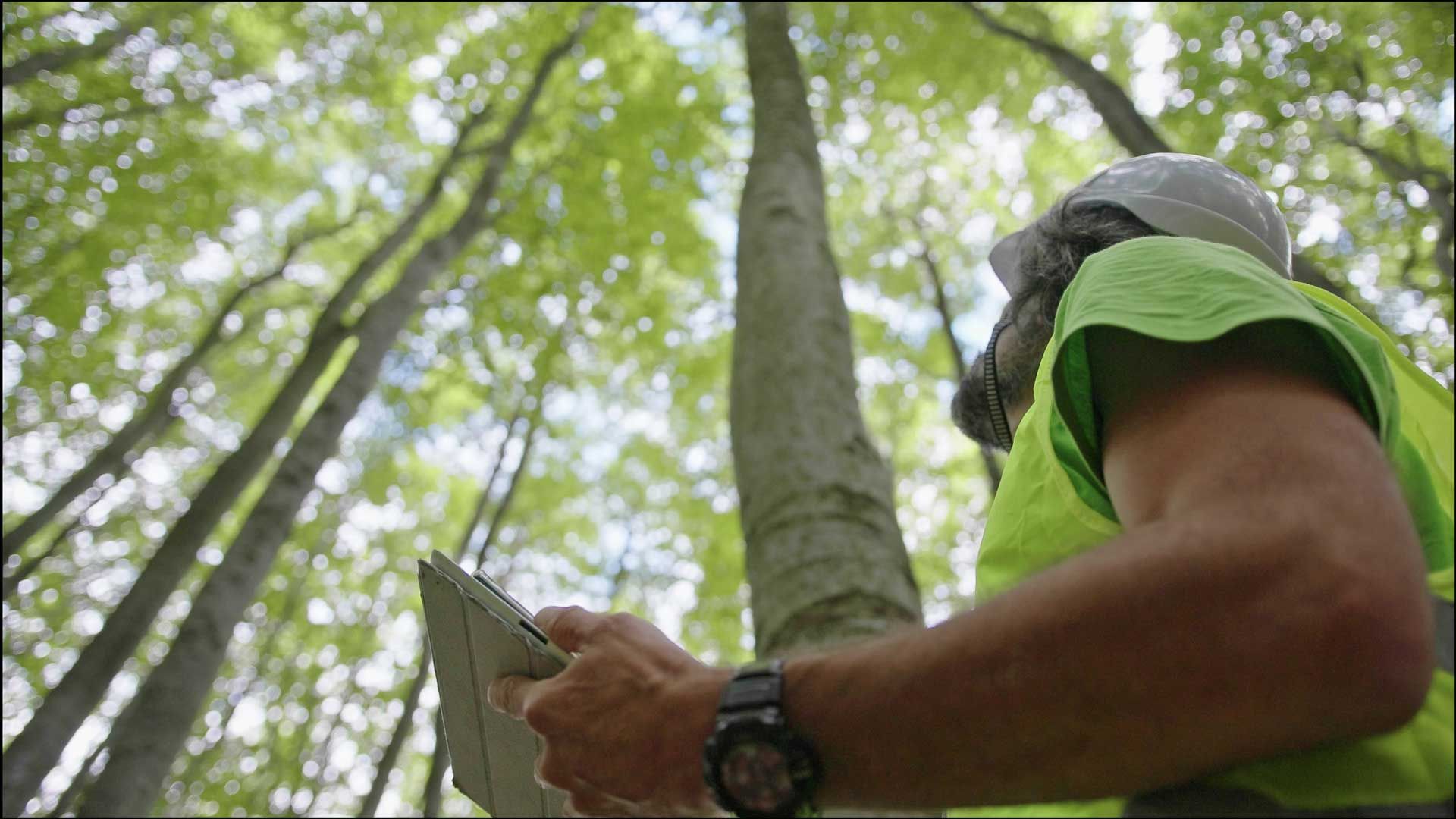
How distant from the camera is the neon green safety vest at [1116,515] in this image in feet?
2.41

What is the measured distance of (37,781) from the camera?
188 inches

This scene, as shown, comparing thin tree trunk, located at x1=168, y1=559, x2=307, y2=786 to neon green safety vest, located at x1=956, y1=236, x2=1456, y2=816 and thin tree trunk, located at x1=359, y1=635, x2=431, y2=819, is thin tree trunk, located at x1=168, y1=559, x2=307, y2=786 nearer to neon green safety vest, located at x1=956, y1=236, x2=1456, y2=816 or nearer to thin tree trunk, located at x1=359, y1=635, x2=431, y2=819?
thin tree trunk, located at x1=359, y1=635, x2=431, y2=819

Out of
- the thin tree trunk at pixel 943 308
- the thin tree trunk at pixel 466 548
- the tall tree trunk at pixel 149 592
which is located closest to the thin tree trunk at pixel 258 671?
the thin tree trunk at pixel 466 548

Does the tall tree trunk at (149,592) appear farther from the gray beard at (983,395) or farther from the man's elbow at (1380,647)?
the man's elbow at (1380,647)

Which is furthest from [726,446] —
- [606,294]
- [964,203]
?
[964,203]

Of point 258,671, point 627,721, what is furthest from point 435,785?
point 258,671

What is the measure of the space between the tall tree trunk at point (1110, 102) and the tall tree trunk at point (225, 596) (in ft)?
20.6

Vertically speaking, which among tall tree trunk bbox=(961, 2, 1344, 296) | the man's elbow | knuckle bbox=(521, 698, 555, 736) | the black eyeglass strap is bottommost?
knuckle bbox=(521, 698, 555, 736)

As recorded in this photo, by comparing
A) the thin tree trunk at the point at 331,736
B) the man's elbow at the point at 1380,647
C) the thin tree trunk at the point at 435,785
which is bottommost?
the man's elbow at the point at 1380,647

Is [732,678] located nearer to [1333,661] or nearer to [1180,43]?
[1333,661]

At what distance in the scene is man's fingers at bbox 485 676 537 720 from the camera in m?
1.07

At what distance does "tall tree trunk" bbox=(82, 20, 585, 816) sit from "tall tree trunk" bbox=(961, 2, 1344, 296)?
6290mm

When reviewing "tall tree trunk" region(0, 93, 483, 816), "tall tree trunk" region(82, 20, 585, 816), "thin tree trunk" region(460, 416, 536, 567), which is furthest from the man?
"thin tree trunk" region(460, 416, 536, 567)

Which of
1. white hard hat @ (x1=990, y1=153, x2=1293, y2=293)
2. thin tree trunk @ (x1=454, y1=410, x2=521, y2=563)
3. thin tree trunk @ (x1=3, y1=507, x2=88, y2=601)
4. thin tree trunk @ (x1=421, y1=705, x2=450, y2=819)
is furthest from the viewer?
thin tree trunk @ (x1=454, y1=410, x2=521, y2=563)
